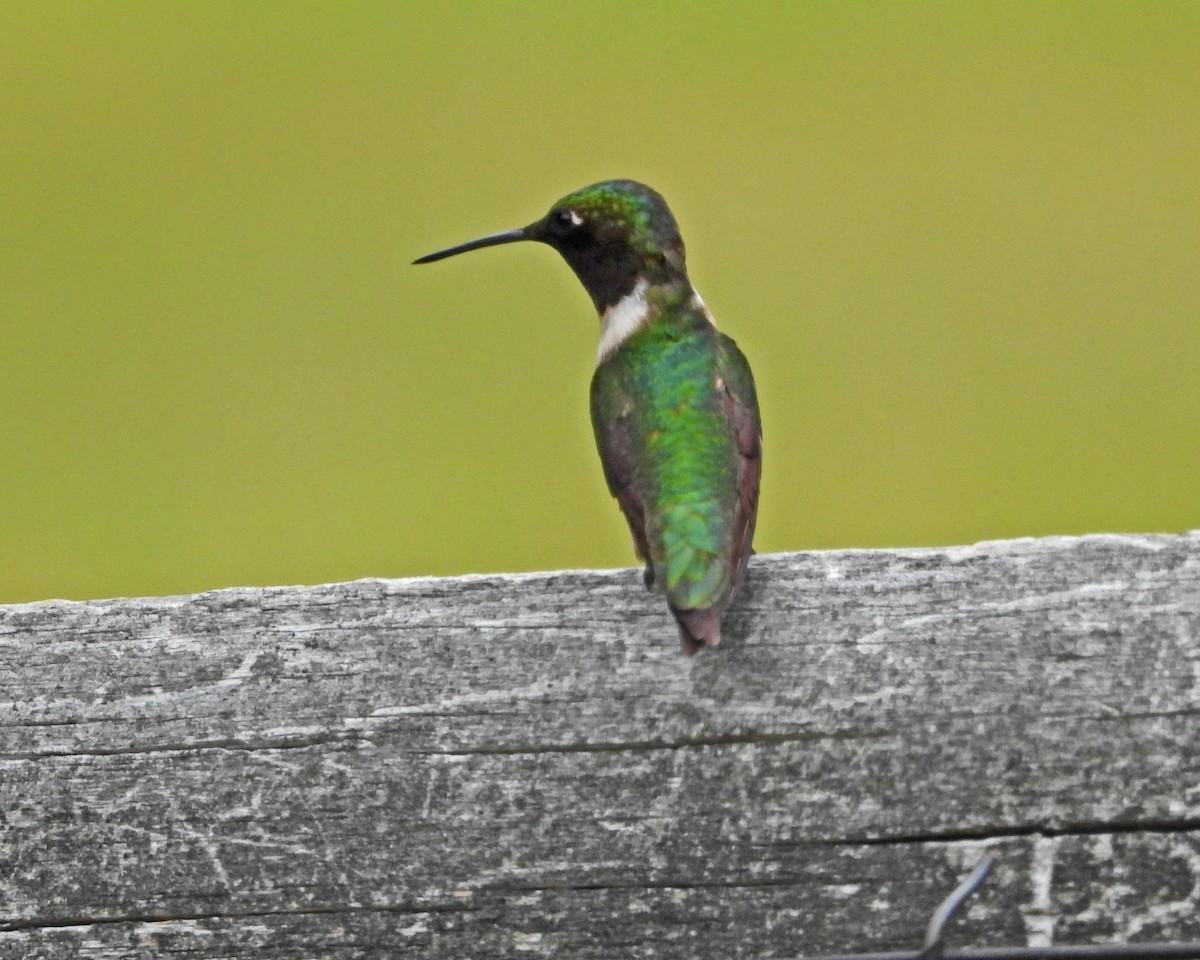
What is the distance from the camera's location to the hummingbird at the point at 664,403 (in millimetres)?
2396

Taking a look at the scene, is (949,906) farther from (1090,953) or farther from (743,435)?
(743,435)

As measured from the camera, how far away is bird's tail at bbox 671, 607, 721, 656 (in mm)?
2170

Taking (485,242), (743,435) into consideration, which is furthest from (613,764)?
(485,242)

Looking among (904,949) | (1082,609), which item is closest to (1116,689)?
(1082,609)

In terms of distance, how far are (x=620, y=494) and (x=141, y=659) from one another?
3.38 feet

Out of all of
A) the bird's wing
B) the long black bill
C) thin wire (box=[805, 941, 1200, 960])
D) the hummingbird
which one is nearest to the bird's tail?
the hummingbird

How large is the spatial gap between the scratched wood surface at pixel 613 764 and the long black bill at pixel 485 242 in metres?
1.61

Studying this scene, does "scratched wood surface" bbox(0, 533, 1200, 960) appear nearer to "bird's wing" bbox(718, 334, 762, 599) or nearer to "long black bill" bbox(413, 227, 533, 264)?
"bird's wing" bbox(718, 334, 762, 599)

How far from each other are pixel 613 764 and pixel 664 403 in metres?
1.08

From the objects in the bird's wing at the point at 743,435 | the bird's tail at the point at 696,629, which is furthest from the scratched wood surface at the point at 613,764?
the bird's wing at the point at 743,435

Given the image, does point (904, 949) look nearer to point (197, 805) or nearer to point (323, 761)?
point (323, 761)

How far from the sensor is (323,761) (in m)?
2.21

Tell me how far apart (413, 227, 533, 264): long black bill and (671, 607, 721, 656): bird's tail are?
5.77 feet

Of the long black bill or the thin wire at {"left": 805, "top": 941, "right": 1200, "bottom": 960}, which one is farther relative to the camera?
the long black bill
